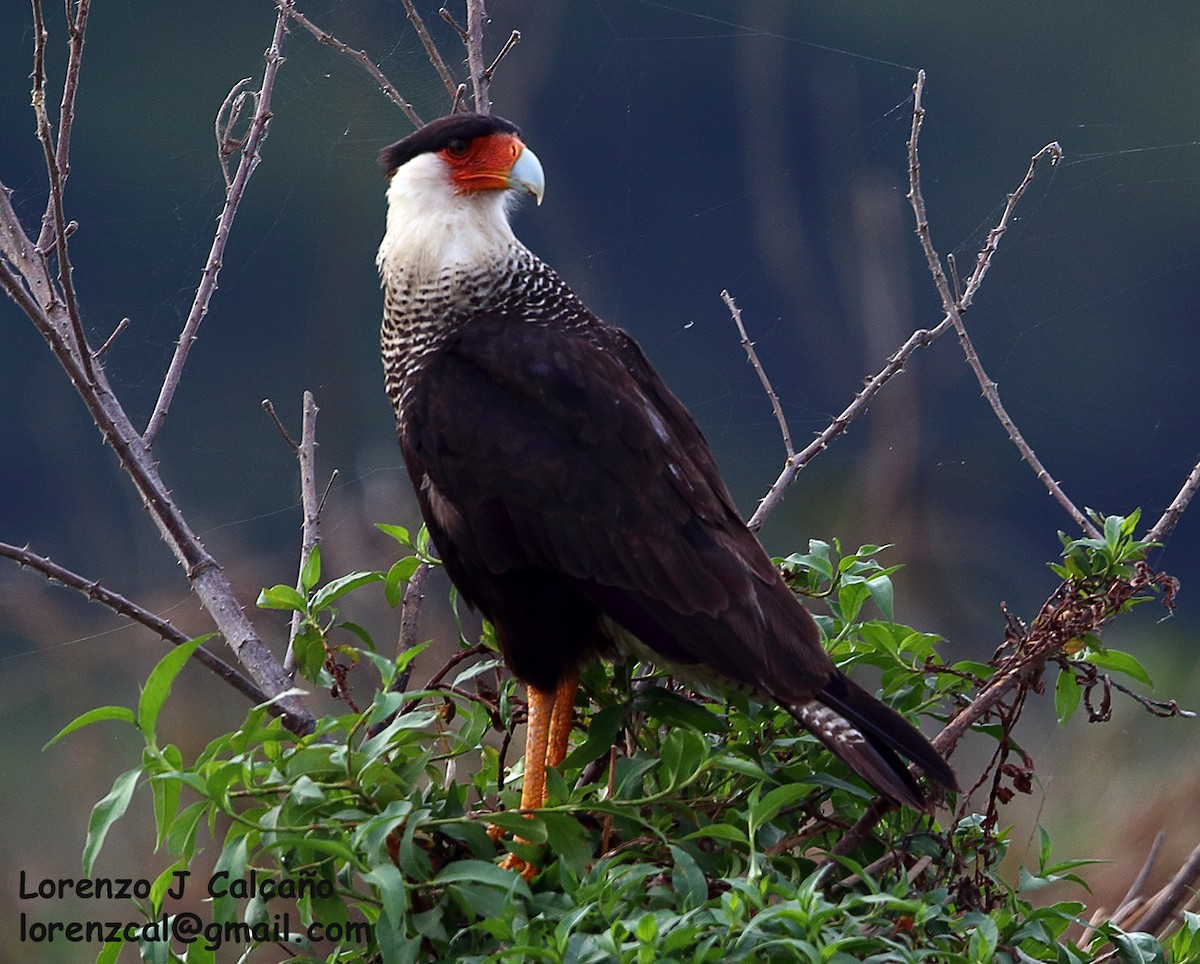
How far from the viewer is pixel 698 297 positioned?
361 cm

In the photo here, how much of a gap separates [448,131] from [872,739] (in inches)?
48.5

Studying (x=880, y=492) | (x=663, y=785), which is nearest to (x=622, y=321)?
(x=880, y=492)

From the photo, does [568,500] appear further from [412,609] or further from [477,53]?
[477,53]

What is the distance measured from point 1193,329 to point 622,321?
5.45 feet

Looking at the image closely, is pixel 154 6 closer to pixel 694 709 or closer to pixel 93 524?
pixel 93 524

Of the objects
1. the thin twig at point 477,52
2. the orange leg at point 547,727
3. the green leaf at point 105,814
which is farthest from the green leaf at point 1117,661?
the thin twig at point 477,52

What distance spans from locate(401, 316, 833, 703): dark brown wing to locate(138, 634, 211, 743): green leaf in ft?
2.06

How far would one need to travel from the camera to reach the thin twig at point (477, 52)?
89.9 inches

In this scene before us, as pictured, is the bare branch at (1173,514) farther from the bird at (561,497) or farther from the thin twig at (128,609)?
the thin twig at (128,609)

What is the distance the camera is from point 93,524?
152 inches

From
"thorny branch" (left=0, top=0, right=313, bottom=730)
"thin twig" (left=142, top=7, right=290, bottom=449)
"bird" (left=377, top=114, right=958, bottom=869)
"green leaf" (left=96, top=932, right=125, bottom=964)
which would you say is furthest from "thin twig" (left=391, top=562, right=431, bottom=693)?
"green leaf" (left=96, top=932, right=125, bottom=964)

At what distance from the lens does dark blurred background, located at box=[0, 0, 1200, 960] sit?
351 centimetres

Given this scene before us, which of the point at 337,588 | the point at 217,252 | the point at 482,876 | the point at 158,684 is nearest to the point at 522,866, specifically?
the point at 482,876

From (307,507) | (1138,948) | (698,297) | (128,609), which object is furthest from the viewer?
(698,297)
